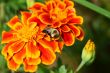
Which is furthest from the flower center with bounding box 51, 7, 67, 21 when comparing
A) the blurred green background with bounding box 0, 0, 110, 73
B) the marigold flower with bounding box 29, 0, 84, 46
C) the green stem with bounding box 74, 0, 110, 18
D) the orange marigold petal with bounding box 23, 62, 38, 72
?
the blurred green background with bounding box 0, 0, 110, 73

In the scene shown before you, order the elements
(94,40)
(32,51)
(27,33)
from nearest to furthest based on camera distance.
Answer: (32,51), (27,33), (94,40)

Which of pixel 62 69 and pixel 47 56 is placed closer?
pixel 47 56

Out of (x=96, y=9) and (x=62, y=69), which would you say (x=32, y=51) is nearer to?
(x=62, y=69)

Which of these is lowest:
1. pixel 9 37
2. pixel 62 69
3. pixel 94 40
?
pixel 94 40

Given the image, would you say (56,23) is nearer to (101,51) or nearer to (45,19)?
(45,19)

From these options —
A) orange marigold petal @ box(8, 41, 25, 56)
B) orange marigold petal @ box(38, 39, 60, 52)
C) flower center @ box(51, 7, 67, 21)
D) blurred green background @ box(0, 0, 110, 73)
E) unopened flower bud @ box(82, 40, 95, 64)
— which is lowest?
blurred green background @ box(0, 0, 110, 73)

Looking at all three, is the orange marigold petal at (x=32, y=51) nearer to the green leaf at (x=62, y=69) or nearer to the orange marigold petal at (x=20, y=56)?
the orange marigold petal at (x=20, y=56)

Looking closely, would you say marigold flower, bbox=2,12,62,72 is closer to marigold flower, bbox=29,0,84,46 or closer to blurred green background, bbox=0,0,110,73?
marigold flower, bbox=29,0,84,46

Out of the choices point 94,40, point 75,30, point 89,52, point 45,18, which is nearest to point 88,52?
point 89,52
